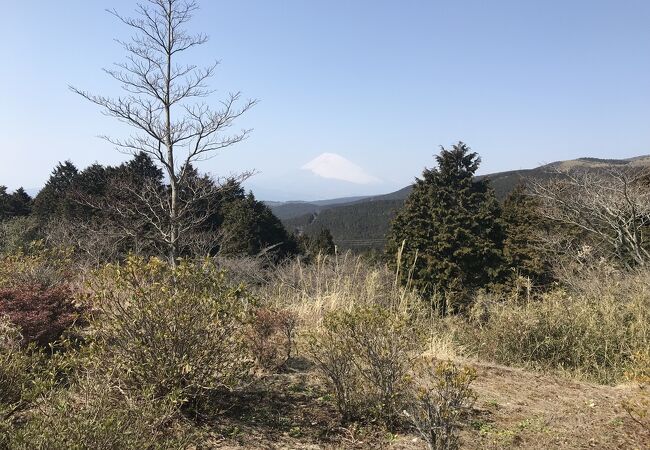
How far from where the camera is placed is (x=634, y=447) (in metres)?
2.89

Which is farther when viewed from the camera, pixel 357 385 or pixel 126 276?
pixel 357 385

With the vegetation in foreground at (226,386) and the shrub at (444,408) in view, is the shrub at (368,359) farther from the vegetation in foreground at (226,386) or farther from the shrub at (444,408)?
the shrub at (444,408)

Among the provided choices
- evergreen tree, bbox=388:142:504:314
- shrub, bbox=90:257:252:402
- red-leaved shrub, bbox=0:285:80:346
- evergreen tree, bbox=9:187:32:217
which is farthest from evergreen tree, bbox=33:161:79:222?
shrub, bbox=90:257:252:402

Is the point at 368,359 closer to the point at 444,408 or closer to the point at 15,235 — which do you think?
the point at 444,408

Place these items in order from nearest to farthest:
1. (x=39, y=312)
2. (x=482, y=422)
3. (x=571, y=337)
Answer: (x=482, y=422), (x=39, y=312), (x=571, y=337)

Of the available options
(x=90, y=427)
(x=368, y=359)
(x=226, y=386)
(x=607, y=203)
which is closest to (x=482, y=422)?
(x=368, y=359)

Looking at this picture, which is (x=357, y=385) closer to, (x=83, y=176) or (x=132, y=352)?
(x=132, y=352)

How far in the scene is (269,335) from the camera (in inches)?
159

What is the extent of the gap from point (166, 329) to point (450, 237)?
16.6 m

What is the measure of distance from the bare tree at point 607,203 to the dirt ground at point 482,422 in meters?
10.8

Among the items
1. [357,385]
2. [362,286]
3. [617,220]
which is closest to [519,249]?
[617,220]

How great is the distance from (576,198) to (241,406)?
1469 centimetres

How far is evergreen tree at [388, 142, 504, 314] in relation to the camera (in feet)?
58.6

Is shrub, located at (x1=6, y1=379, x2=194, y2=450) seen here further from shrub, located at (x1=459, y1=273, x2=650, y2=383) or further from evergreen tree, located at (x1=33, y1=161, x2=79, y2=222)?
evergreen tree, located at (x1=33, y1=161, x2=79, y2=222)
